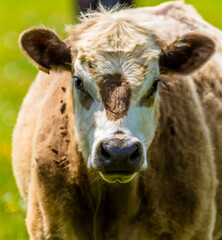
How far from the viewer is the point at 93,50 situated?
5664mm

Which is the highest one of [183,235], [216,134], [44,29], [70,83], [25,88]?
[25,88]

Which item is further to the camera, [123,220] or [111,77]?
[123,220]

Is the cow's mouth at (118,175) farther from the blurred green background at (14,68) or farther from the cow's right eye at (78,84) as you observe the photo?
the blurred green background at (14,68)

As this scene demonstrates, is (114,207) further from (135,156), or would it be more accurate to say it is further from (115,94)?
(115,94)

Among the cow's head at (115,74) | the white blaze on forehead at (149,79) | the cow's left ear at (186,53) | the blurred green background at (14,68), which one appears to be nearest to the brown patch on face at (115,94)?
the cow's head at (115,74)

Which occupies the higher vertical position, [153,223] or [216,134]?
[216,134]

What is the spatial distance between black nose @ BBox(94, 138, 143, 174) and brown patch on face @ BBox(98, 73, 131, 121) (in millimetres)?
261

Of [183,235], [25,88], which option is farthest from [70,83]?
[25,88]

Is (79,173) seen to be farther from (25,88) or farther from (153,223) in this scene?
(25,88)

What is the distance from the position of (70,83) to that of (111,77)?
645 mm

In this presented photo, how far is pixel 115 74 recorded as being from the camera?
216 inches

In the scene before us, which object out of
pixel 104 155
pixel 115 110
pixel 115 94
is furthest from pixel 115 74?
pixel 104 155

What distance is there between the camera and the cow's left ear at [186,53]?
5887mm

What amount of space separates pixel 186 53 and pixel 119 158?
1.27 m
